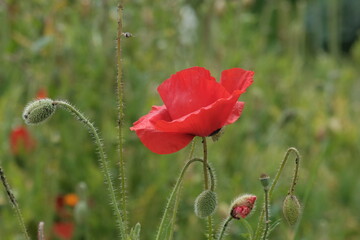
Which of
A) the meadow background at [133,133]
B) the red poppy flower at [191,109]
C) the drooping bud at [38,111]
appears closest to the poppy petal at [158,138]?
the red poppy flower at [191,109]

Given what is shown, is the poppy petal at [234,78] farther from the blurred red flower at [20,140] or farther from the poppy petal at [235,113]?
the blurred red flower at [20,140]

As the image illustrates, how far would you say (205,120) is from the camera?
2.48 ft

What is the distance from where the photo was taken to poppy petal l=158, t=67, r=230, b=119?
31.4 inches

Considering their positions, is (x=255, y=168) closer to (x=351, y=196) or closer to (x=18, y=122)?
(x=351, y=196)

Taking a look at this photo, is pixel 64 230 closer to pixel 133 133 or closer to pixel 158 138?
pixel 133 133

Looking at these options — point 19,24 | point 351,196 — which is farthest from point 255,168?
point 19,24

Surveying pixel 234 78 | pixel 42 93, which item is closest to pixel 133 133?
pixel 42 93

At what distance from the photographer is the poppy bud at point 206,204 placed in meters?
0.76

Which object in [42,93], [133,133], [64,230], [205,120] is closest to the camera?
[205,120]

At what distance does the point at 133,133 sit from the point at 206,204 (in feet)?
4.53

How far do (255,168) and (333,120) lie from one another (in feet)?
1.53

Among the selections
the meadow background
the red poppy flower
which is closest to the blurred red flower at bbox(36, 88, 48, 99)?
the meadow background

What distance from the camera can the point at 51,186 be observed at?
1.93m

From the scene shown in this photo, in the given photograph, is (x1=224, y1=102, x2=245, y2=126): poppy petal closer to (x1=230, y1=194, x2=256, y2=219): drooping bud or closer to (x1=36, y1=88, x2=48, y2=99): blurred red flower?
(x1=230, y1=194, x2=256, y2=219): drooping bud
